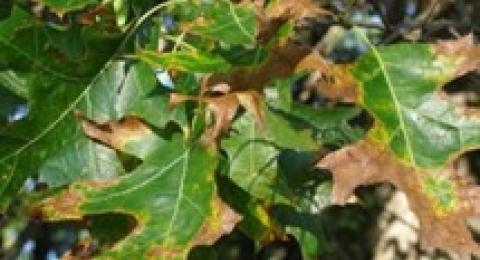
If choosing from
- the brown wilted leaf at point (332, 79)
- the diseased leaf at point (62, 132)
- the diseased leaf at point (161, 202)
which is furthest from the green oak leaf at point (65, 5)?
the brown wilted leaf at point (332, 79)

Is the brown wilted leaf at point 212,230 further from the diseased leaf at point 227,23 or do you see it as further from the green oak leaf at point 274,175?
the diseased leaf at point 227,23

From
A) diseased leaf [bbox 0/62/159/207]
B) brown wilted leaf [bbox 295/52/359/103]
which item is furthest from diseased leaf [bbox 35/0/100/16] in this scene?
brown wilted leaf [bbox 295/52/359/103]

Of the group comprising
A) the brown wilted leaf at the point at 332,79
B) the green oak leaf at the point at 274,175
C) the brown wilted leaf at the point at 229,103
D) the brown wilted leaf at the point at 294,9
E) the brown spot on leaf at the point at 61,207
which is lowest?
the green oak leaf at the point at 274,175

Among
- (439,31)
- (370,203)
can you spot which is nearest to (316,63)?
(439,31)

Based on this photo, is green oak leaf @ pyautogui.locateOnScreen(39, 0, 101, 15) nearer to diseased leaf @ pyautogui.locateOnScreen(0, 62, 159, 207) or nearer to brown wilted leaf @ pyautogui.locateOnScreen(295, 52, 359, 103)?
diseased leaf @ pyautogui.locateOnScreen(0, 62, 159, 207)

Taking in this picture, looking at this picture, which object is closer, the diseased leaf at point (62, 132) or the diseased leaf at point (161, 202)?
the diseased leaf at point (161, 202)

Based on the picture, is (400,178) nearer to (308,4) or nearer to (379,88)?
(379,88)
